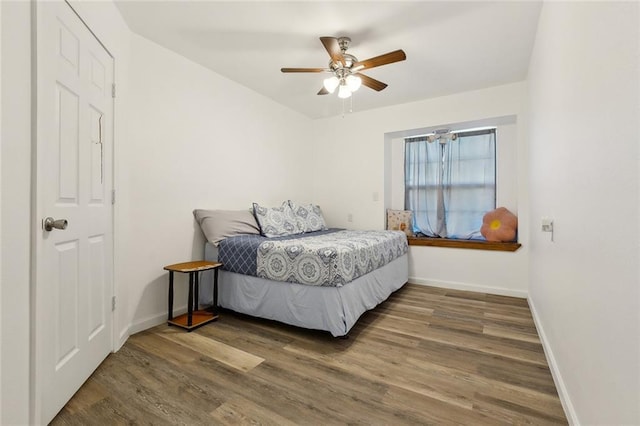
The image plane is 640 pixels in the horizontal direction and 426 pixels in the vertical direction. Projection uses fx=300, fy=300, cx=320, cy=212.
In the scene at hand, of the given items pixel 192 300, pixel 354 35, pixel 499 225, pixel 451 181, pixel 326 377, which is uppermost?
pixel 354 35

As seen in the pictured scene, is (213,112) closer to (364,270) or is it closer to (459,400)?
(364,270)

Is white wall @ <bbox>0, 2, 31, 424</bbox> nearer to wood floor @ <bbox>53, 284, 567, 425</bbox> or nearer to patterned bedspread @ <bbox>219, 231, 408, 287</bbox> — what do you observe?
wood floor @ <bbox>53, 284, 567, 425</bbox>

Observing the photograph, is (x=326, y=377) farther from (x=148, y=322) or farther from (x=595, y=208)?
(x=148, y=322)

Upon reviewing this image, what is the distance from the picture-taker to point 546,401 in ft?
5.04

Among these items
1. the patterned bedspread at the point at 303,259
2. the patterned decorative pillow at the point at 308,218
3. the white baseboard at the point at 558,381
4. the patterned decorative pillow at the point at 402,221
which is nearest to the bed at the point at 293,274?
the patterned bedspread at the point at 303,259

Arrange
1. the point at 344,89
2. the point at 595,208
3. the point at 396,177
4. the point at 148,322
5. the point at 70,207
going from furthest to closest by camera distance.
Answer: the point at 396,177 → the point at 344,89 → the point at 148,322 → the point at 70,207 → the point at 595,208

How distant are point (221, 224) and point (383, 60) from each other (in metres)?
2.04

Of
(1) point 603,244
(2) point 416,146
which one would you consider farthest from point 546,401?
(2) point 416,146

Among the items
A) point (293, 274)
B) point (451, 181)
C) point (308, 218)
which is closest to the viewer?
point (293, 274)

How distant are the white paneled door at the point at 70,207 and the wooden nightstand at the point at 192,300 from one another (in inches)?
21.1

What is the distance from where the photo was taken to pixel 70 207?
61.5 inches

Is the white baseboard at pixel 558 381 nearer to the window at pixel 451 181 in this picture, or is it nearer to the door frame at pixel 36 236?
the window at pixel 451 181

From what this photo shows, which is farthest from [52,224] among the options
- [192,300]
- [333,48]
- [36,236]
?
[333,48]

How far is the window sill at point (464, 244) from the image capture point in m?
3.42
